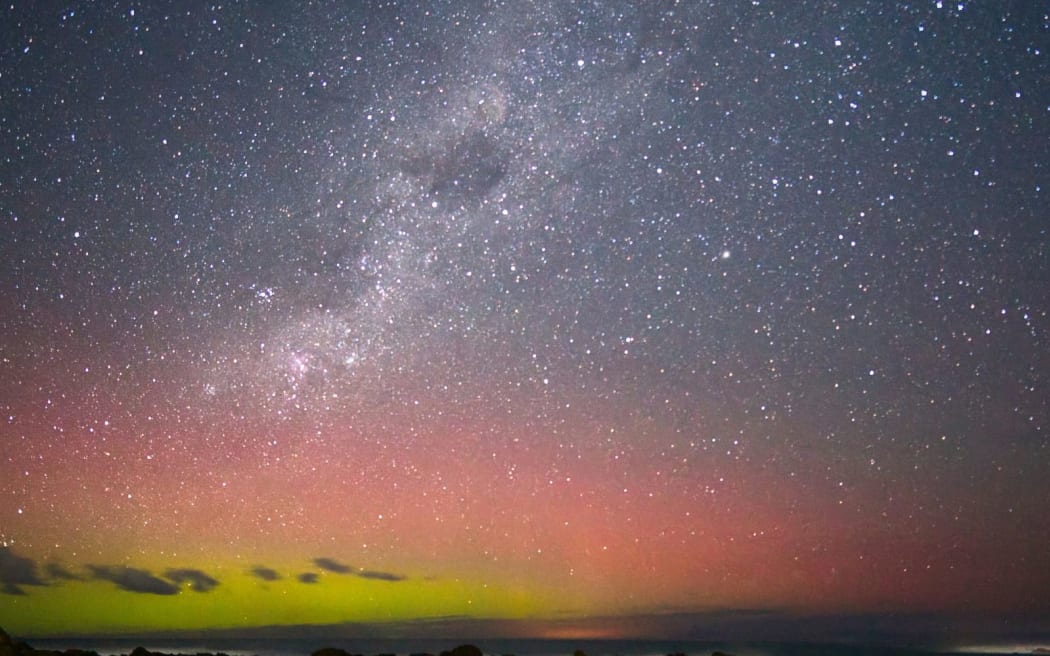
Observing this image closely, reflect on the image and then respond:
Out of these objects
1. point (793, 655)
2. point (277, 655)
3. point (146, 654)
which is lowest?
point (793, 655)

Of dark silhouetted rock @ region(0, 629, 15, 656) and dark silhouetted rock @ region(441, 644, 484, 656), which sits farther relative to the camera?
dark silhouetted rock @ region(441, 644, 484, 656)

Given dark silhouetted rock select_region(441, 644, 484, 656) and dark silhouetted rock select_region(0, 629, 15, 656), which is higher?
dark silhouetted rock select_region(0, 629, 15, 656)

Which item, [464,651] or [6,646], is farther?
[464,651]

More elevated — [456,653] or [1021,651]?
[456,653]

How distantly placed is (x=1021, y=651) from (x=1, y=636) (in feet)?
231

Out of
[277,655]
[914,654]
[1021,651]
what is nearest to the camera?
[1021,651]

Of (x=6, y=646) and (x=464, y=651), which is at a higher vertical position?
(x=6, y=646)

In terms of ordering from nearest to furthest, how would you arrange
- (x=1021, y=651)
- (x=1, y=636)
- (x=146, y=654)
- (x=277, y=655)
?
1. (x=1, y=636)
2. (x=146, y=654)
3. (x=1021, y=651)
4. (x=277, y=655)

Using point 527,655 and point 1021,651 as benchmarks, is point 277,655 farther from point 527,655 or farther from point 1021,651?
point 1021,651

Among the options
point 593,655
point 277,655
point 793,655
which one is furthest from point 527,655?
point 793,655

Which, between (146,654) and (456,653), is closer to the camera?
(456,653)

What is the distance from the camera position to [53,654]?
49.8 ft

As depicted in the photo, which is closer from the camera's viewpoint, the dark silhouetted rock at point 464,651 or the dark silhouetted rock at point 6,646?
the dark silhouetted rock at point 6,646

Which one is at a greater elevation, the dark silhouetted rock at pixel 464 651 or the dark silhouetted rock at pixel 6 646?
the dark silhouetted rock at pixel 6 646
